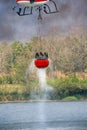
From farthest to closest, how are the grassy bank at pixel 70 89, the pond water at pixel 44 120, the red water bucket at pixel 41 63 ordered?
the grassy bank at pixel 70 89, the pond water at pixel 44 120, the red water bucket at pixel 41 63

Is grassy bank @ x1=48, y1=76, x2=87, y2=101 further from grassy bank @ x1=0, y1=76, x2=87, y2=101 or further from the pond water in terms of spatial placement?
the pond water

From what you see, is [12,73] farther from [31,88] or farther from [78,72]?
[78,72]

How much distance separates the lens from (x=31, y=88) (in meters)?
157

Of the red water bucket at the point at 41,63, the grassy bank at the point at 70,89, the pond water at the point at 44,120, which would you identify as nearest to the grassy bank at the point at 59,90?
the grassy bank at the point at 70,89

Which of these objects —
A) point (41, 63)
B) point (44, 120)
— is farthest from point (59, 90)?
point (41, 63)

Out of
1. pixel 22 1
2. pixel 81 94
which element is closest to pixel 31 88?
pixel 81 94

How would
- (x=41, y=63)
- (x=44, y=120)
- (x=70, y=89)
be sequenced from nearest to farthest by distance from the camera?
(x=41, y=63)
(x=44, y=120)
(x=70, y=89)

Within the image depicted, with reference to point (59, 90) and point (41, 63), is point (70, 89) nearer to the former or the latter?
point (59, 90)

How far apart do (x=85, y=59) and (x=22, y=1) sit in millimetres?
145326

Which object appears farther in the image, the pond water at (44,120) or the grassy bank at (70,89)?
the grassy bank at (70,89)

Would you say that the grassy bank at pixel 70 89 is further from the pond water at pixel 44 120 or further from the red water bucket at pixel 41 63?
the red water bucket at pixel 41 63

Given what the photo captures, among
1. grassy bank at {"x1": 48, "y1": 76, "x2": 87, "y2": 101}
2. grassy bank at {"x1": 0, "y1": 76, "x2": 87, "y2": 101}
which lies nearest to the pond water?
grassy bank at {"x1": 0, "y1": 76, "x2": 87, "y2": 101}

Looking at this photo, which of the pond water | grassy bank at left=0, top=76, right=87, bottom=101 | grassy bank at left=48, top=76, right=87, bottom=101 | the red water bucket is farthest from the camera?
grassy bank at left=0, top=76, right=87, bottom=101

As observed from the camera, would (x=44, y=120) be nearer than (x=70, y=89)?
Yes
